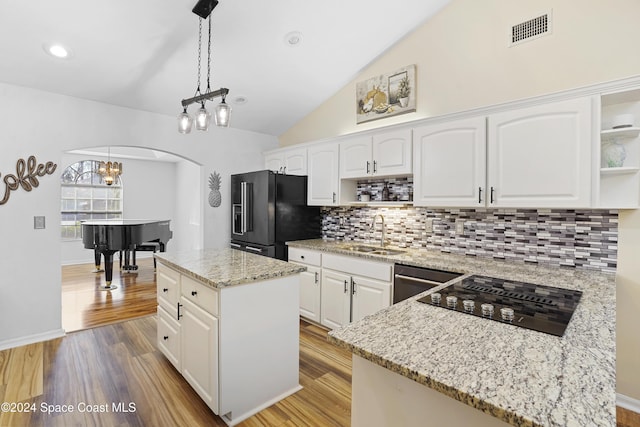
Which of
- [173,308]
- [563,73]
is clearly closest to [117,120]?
[173,308]

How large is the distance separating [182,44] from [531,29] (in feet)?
9.52

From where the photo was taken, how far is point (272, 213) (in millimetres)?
3672

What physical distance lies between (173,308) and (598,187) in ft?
10.1

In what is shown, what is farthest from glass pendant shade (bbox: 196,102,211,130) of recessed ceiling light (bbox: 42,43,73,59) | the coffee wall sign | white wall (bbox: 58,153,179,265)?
white wall (bbox: 58,153,179,265)

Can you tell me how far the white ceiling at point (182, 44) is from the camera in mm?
2305

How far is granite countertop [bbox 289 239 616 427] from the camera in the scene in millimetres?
667

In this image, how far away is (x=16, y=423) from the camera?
6.14ft

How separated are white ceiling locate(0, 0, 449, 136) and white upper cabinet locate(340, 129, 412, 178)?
3.12 feet

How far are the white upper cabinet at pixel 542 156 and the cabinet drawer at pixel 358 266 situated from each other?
1020 millimetres

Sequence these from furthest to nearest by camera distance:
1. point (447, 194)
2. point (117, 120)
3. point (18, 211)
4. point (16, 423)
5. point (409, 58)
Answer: point (117, 120) < point (409, 58) < point (18, 211) < point (447, 194) < point (16, 423)

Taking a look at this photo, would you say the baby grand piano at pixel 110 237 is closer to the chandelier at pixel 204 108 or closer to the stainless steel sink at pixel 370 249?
the chandelier at pixel 204 108

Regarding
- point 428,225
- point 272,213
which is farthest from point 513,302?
point 272,213

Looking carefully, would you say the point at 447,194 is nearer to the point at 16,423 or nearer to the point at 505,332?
the point at 505,332

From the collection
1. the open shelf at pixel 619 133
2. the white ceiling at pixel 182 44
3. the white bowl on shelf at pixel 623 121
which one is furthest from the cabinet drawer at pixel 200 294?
the white bowl on shelf at pixel 623 121
